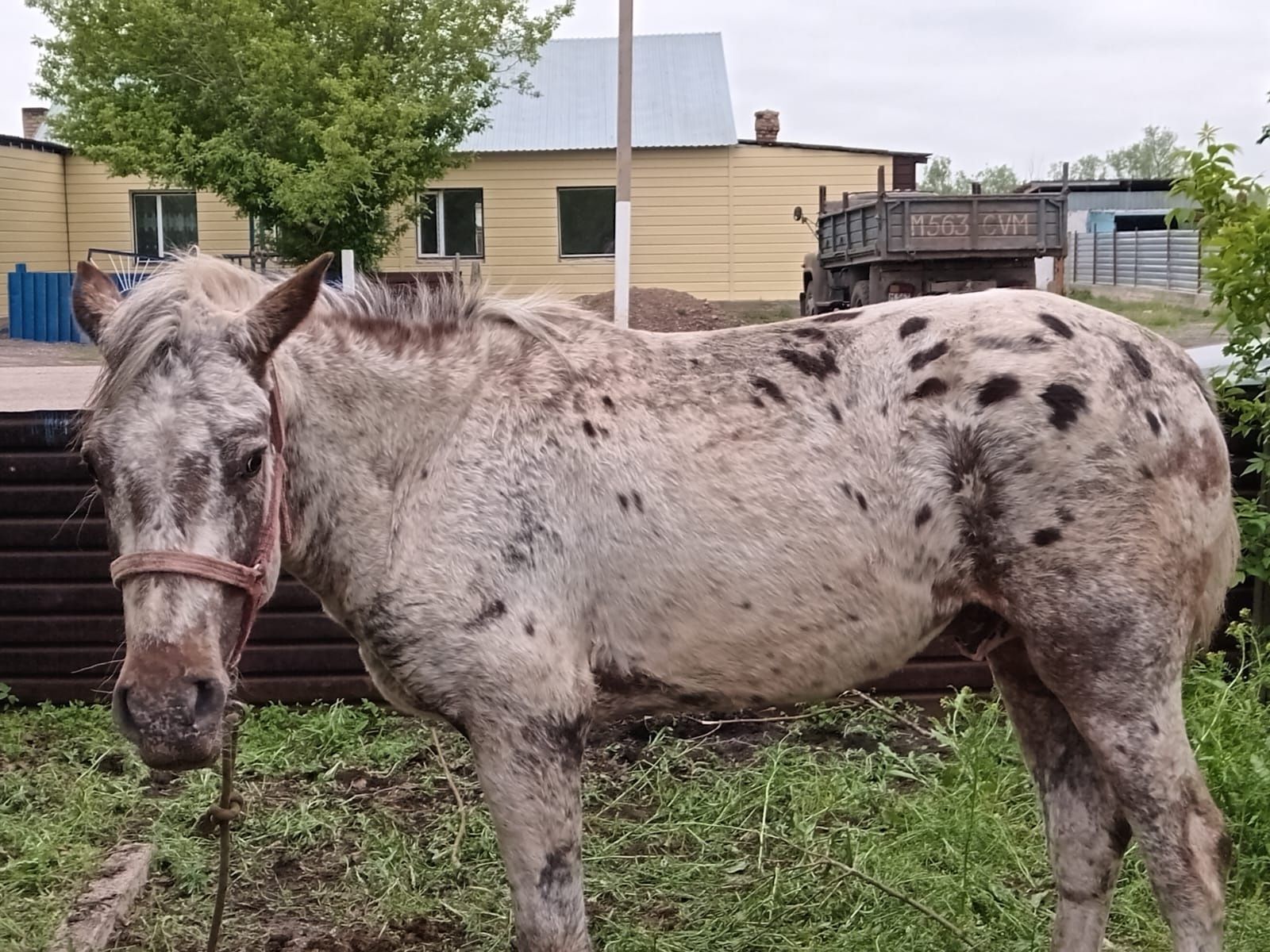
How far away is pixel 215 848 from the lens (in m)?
4.23

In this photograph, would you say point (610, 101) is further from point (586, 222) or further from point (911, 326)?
point (911, 326)

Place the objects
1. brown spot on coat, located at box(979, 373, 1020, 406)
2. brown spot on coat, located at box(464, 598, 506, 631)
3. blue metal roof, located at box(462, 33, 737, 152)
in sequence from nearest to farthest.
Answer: brown spot on coat, located at box(464, 598, 506, 631), brown spot on coat, located at box(979, 373, 1020, 406), blue metal roof, located at box(462, 33, 737, 152)

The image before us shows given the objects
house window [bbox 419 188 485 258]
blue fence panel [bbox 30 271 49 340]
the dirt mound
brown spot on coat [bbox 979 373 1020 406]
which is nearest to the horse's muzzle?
brown spot on coat [bbox 979 373 1020 406]

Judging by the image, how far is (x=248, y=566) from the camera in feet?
8.13

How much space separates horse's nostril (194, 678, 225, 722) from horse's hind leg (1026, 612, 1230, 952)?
1.81 meters

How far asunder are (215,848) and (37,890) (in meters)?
0.59

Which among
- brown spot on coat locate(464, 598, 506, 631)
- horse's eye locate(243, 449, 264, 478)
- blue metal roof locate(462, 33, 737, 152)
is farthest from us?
blue metal roof locate(462, 33, 737, 152)

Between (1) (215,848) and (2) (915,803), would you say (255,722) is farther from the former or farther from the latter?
(2) (915,803)

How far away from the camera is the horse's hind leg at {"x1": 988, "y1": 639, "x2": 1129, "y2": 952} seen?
3150 mm

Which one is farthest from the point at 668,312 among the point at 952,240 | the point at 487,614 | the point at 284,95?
the point at 487,614

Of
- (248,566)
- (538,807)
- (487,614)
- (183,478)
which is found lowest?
(538,807)

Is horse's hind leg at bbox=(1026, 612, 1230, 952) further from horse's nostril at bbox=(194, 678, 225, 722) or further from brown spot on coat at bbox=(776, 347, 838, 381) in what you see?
horse's nostril at bbox=(194, 678, 225, 722)

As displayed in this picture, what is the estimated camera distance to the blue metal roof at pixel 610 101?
23188 mm

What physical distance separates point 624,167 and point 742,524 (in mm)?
9928
